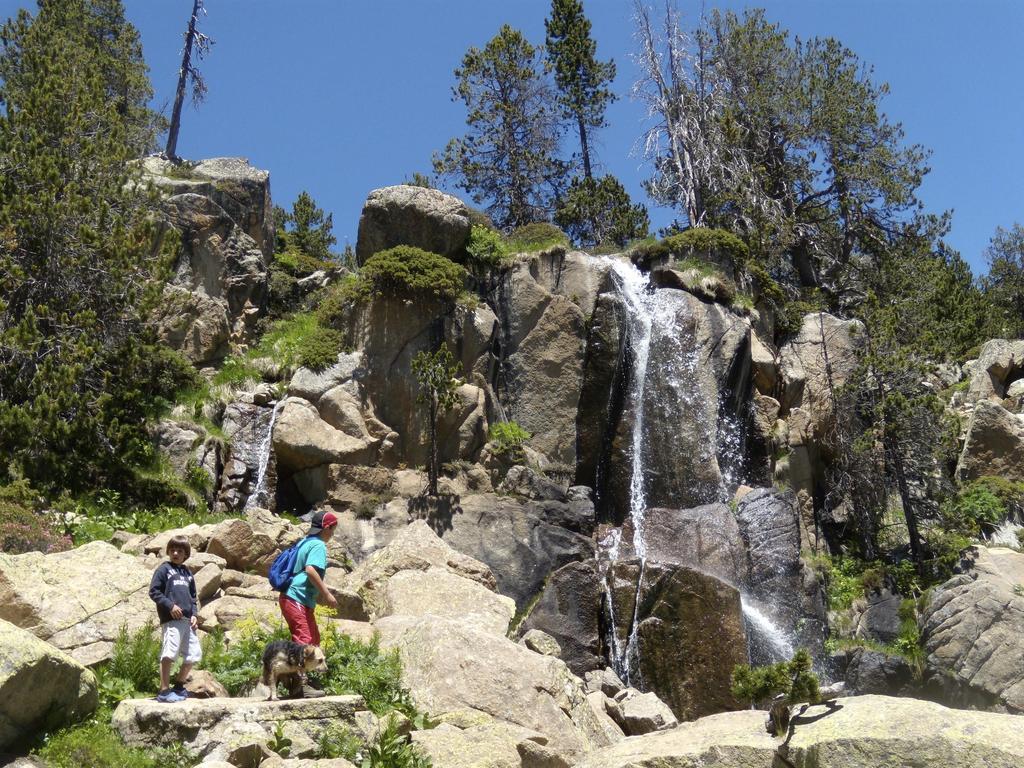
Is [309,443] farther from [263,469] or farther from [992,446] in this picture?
[992,446]

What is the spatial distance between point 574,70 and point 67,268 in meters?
22.4

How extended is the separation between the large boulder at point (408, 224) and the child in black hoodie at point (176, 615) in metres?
16.0

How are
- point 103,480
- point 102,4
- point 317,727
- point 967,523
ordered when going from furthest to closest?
point 102,4 → point 967,523 → point 103,480 → point 317,727

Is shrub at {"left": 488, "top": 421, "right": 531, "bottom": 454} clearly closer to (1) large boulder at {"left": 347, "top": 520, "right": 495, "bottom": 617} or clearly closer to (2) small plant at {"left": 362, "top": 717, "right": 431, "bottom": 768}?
(1) large boulder at {"left": 347, "top": 520, "right": 495, "bottom": 617}

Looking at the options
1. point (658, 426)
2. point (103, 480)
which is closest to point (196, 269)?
point (103, 480)

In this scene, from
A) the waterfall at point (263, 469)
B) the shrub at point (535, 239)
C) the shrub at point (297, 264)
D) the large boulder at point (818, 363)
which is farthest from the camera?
the shrub at point (297, 264)

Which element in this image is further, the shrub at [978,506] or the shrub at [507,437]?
the shrub at [978,506]

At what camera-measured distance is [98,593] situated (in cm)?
1144

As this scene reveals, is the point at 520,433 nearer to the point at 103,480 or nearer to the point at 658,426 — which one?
the point at 658,426

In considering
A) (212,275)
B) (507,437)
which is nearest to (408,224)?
(212,275)

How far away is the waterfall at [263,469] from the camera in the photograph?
2056 centimetres

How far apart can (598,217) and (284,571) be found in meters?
25.2

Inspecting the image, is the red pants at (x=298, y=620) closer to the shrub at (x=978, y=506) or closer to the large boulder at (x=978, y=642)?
the large boulder at (x=978, y=642)

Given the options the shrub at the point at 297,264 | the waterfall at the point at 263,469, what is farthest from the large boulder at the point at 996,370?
the waterfall at the point at 263,469
